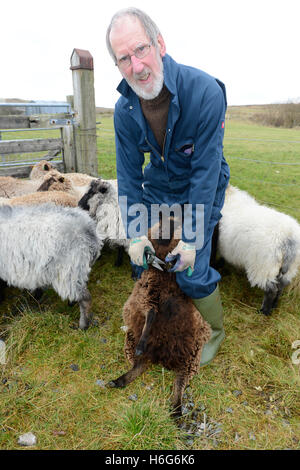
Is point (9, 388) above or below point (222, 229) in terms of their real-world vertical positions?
below

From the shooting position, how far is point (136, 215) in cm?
250

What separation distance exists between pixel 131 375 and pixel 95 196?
250 cm

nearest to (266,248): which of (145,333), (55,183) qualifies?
(145,333)

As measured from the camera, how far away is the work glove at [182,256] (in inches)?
82.1

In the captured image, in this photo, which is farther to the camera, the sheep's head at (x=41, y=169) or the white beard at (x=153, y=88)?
the sheep's head at (x=41, y=169)

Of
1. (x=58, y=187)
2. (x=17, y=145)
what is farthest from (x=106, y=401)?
(x=17, y=145)

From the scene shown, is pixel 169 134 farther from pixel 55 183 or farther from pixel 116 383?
pixel 55 183

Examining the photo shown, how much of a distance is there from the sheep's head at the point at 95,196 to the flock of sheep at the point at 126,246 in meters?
0.01

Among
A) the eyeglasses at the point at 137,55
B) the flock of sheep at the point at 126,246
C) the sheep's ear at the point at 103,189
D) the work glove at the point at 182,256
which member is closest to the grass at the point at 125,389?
the flock of sheep at the point at 126,246

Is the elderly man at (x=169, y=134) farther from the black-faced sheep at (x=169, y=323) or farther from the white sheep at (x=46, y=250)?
the white sheep at (x=46, y=250)

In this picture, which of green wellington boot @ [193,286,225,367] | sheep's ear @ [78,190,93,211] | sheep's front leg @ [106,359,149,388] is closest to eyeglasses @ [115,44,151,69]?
green wellington boot @ [193,286,225,367]

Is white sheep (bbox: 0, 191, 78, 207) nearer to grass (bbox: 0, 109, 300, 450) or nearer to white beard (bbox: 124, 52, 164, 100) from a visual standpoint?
grass (bbox: 0, 109, 300, 450)

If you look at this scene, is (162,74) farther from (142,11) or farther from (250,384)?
(250,384)
